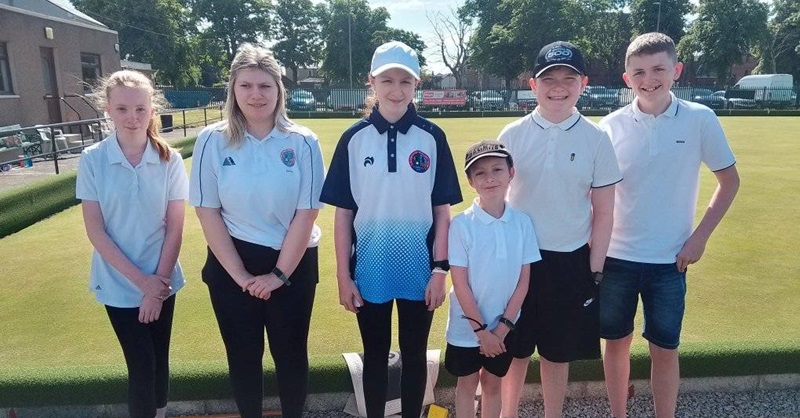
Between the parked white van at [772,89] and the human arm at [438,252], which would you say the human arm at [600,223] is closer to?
the human arm at [438,252]

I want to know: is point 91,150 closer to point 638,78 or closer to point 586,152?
point 586,152

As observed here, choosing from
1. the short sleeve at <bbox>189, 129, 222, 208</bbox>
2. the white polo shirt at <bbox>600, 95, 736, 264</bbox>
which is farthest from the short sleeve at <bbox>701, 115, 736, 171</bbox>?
the short sleeve at <bbox>189, 129, 222, 208</bbox>

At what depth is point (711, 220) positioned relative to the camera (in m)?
2.47

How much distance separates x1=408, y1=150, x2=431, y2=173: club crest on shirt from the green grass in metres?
1.20

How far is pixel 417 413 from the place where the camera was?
2.45m

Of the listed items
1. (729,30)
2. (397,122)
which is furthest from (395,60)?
(729,30)

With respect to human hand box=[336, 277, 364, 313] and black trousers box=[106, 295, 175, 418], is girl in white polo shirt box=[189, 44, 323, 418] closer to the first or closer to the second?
human hand box=[336, 277, 364, 313]

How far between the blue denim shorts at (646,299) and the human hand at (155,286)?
1.98m

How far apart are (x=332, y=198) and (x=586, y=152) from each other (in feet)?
3.51

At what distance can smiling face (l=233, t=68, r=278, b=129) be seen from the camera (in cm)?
218

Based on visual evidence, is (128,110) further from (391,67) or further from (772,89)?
(772,89)

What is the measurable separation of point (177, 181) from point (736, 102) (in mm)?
38755

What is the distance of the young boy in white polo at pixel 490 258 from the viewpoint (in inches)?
87.3

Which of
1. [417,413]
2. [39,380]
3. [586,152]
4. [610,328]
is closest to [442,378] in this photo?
[417,413]
